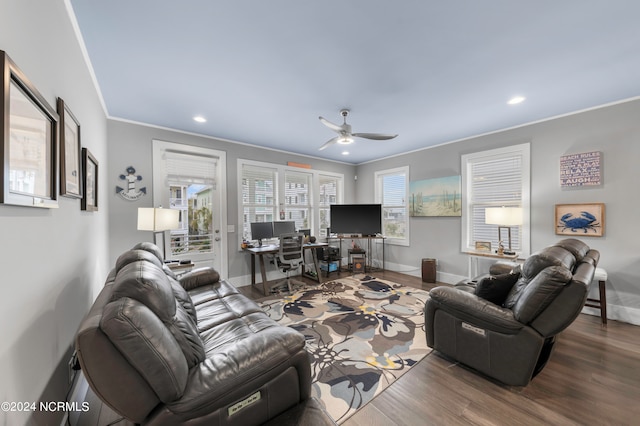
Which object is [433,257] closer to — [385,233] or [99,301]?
[385,233]

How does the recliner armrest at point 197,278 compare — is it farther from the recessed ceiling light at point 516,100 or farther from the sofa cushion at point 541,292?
the recessed ceiling light at point 516,100

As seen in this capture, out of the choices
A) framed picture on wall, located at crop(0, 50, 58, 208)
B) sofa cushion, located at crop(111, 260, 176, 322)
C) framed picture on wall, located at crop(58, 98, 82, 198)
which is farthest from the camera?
framed picture on wall, located at crop(58, 98, 82, 198)

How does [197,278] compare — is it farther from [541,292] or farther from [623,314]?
[623,314]

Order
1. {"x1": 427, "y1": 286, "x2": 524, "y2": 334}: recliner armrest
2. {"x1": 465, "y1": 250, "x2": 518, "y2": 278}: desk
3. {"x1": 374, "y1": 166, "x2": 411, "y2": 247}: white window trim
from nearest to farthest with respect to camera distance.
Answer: {"x1": 427, "y1": 286, "x2": 524, "y2": 334}: recliner armrest, {"x1": 465, "y1": 250, "x2": 518, "y2": 278}: desk, {"x1": 374, "y1": 166, "x2": 411, "y2": 247}: white window trim

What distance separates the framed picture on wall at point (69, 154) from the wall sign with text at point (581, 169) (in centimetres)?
527

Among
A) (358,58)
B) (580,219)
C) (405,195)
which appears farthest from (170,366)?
(405,195)

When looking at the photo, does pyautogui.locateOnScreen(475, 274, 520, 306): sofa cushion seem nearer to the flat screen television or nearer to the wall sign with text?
the wall sign with text

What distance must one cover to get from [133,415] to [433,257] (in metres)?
4.86

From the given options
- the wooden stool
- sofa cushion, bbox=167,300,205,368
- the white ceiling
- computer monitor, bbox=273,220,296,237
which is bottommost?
the wooden stool

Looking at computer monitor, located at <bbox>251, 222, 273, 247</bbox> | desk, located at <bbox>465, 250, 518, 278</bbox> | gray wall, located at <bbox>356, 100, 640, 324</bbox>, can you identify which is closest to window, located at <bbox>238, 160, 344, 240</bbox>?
computer monitor, located at <bbox>251, 222, 273, 247</bbox>

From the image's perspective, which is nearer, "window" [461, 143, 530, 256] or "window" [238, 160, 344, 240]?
"window" [461, 143, 530, 256]

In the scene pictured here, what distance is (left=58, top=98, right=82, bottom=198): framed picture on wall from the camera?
1393mm

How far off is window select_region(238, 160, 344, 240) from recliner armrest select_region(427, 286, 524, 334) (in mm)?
3484

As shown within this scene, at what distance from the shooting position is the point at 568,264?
1.98 metres
